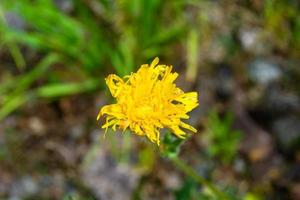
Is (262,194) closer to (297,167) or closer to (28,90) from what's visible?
(297,167)

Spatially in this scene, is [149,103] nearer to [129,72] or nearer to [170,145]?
[170,145]

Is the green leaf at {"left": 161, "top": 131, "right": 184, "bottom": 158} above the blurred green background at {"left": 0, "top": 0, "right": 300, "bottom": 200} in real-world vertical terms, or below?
below

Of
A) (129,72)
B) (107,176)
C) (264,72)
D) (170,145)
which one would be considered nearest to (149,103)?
(170,145)

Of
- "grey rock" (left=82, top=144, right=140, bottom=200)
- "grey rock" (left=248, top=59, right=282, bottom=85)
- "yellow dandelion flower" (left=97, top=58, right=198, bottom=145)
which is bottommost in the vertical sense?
"yellow dandelion flower" (left=97, top=58, right=198, bottom=145)

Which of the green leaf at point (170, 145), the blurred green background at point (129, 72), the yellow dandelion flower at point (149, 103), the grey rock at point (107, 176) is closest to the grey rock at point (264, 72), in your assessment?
the blurred green background at point (129, 72)

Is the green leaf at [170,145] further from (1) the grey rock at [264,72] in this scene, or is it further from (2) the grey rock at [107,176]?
(1) the grey rock at [264,72]

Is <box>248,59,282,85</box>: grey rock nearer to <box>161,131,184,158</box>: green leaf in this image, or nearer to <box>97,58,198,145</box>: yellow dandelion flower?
<box>161,131,184,158</box>: green leaf

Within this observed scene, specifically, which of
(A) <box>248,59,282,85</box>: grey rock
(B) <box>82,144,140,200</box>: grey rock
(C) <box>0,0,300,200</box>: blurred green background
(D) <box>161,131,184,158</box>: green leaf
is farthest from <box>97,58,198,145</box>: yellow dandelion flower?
(A) <box>248,59,282,85</box>: grey rock

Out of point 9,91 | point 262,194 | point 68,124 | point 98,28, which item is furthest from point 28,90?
point 262,194
